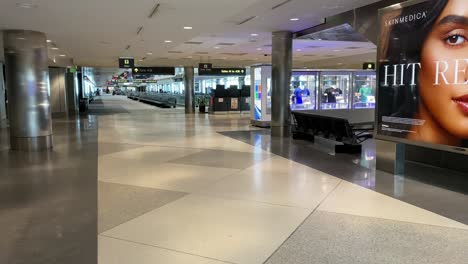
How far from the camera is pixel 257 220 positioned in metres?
4.97

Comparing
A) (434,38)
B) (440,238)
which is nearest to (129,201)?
(440,238)

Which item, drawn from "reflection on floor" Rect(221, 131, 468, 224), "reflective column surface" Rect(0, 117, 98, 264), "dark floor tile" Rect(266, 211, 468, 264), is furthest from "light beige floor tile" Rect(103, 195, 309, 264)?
"reflection on floor" Rect(221, 131, 468, 224)

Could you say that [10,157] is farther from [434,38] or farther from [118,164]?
[434,38]

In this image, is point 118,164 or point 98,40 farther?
point 98,40

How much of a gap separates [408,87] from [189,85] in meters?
23.7

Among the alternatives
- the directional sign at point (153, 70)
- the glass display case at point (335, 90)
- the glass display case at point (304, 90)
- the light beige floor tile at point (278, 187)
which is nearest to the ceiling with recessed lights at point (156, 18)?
the glass display case at point (304, 90)

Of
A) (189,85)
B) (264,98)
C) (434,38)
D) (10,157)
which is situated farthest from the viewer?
(189,85)

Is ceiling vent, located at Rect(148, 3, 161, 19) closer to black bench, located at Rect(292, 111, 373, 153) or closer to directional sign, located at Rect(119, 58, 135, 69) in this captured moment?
black bench, located at Rect(292, 111, 373, 153)

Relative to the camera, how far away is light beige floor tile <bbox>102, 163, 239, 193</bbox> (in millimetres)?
6836

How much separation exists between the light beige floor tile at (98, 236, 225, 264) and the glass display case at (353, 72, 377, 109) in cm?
1537

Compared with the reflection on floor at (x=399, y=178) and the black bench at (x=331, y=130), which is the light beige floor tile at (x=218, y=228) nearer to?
the reflection on floor at (x=399, y=178)

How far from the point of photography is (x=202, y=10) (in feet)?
27.7

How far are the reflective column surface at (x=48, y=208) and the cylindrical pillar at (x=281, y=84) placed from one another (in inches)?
262

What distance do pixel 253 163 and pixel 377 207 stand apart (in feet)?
12.0
